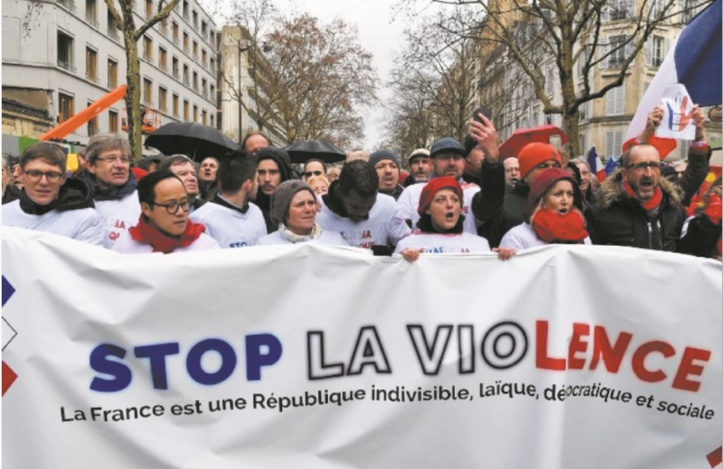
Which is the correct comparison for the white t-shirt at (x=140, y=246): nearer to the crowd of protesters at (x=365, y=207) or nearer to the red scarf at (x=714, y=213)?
the crowd of protesters at (x=365, y=207)

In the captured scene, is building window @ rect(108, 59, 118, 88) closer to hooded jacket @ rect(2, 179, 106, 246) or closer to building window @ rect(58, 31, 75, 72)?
building window @ rect(58, 31, 75, 72)

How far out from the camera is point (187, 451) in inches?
111

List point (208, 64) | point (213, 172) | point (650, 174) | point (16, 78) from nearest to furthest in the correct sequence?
point (650, 174) → point (213, 172) → point (16, 78) → point (208, 64)

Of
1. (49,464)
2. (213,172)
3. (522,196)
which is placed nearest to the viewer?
(49,464)

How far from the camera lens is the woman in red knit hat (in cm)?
367

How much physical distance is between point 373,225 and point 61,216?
1.73m

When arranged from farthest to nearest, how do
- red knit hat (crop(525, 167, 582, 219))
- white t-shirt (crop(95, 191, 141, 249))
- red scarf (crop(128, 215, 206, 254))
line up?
white t-shirt (crop(95, 191, 141, 249))
red knit hat (crop(525, 167, 582, 219))
red scarf (crop(128, 215, 206, 254))

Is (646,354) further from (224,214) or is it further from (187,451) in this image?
(224,214)

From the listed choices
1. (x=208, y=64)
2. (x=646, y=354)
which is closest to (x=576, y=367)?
(x=646, y=354)

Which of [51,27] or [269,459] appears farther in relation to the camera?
[51,27]

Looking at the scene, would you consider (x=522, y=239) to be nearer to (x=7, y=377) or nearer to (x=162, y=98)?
(x=7, y=377)

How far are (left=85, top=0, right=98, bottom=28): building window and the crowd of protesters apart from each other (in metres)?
32.4

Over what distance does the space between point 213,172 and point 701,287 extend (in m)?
4.17

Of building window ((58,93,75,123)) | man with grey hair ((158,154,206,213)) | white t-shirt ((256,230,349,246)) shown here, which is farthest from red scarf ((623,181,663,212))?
building window ((58,93,75,123))
